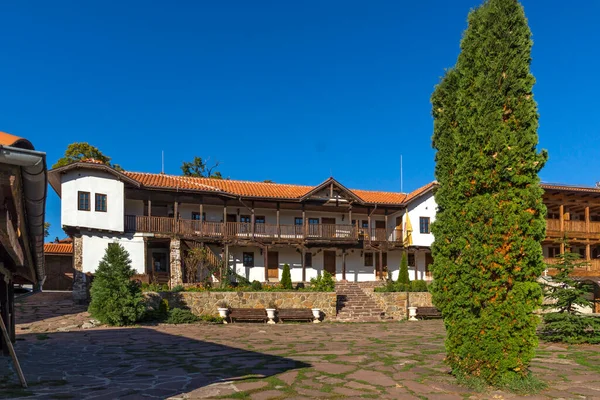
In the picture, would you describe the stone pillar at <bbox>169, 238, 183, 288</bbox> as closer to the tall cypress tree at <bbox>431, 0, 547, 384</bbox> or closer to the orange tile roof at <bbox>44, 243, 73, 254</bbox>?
the orange tile roof at <bbox>44, 243, 73, 254</bbox>

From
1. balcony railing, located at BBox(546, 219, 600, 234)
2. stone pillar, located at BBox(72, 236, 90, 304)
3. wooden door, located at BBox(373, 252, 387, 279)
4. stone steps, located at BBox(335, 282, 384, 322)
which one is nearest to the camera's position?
stone steps, located at BBox(335, 282, 384, 322)

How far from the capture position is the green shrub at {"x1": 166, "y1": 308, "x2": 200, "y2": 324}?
18.3 metres

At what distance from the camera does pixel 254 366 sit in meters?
9.08

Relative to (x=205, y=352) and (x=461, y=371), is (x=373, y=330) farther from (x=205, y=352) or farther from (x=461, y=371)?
(x=461, y=371)

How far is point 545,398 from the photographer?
6719 mm

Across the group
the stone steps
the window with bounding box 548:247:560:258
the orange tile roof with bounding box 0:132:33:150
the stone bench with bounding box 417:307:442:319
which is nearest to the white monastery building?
the stone bench with bounding box 417:307:442:319

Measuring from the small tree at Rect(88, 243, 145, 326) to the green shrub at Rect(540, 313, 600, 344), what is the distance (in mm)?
13288

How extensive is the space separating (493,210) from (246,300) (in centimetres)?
1520

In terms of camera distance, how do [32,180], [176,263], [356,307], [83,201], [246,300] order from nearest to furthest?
[32,180]
[246,300]
[356,307]
[83,201]
[176,263]


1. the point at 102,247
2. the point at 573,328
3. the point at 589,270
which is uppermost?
the point at 102,247

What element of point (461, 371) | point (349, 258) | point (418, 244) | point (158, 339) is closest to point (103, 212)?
point (158, 339)

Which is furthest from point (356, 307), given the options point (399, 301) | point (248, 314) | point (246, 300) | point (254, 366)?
point (254, 366)

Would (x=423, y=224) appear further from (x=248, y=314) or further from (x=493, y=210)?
(x=493, y=210)

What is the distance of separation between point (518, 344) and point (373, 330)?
32.9ft
